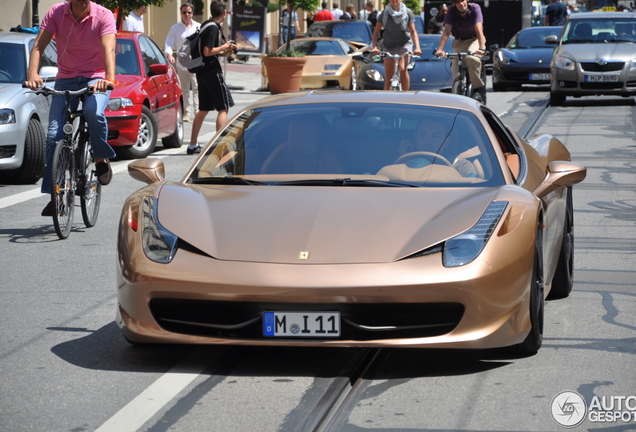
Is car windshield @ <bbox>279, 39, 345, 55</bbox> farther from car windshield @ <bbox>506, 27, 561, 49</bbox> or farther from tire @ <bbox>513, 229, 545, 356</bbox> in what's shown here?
tire @ <bbox>513, 229, 545, 356</bbox>

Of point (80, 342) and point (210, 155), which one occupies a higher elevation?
point (210, 155)

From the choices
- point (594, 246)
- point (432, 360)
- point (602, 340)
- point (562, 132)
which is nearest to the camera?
point (432, 360)

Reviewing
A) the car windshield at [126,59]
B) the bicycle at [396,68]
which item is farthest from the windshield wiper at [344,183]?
the bicycle at [396,68]

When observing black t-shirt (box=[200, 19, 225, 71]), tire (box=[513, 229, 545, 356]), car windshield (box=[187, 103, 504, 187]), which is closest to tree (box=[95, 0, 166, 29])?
black t-shirt (box=[200, 19, 225, 71])

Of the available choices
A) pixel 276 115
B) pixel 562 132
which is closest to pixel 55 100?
pixel 276 115

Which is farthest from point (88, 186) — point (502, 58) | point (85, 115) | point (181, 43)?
point (502, 58)

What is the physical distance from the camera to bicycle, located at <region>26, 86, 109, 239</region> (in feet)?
27.3

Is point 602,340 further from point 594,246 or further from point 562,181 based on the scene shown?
point 594,246

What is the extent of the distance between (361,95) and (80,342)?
2002 millimetres

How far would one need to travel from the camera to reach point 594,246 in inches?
316

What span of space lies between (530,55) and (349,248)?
21.1 meters

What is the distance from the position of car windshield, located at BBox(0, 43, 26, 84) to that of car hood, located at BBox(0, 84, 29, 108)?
29cm

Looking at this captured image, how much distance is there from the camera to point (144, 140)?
14.0 metres

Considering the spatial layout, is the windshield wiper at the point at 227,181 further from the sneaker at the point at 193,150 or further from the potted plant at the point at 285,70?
the potted plant at the point at 285,70
